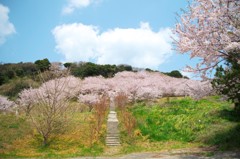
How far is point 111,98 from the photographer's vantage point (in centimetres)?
4284

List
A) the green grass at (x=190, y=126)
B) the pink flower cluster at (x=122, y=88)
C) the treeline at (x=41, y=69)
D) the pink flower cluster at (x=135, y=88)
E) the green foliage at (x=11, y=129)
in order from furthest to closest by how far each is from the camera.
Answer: the treeline at (x=41, y=69)
the pink flower cluster at (x=135, y=88)
the pink flower cluster at (x=122, y=88)
the green foliage at (x=11, y=129)
the green grass at (x=190, y=126)

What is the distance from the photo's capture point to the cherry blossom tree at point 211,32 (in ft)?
38.0

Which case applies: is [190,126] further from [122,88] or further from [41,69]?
[41,69]

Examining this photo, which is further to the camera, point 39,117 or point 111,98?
point 111,98

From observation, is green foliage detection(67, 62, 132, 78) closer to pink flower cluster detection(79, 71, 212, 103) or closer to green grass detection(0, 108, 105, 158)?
pink flower cluster detection(79, 71, 212, 103)

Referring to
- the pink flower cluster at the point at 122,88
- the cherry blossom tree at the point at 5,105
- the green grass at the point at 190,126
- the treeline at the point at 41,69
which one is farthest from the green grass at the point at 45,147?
the treeline at the point at 41,69

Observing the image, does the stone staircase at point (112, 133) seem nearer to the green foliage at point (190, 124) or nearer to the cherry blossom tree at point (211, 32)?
the green foliage at point (190, 124)

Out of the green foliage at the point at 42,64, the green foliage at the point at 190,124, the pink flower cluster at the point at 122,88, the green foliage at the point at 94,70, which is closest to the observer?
the green foliage at the point at 190,124

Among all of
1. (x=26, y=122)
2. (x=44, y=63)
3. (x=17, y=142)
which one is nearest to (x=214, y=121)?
(x=17, y=142)

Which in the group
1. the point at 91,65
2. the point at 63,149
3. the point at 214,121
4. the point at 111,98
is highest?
the point at 91,65

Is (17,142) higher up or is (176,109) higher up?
(176,109)

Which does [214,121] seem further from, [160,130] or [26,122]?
[26,122]

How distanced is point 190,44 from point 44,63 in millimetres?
50473

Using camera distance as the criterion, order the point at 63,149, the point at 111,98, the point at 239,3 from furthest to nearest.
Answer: the point at 111,98, the point at 63,149, the point at 239,3
